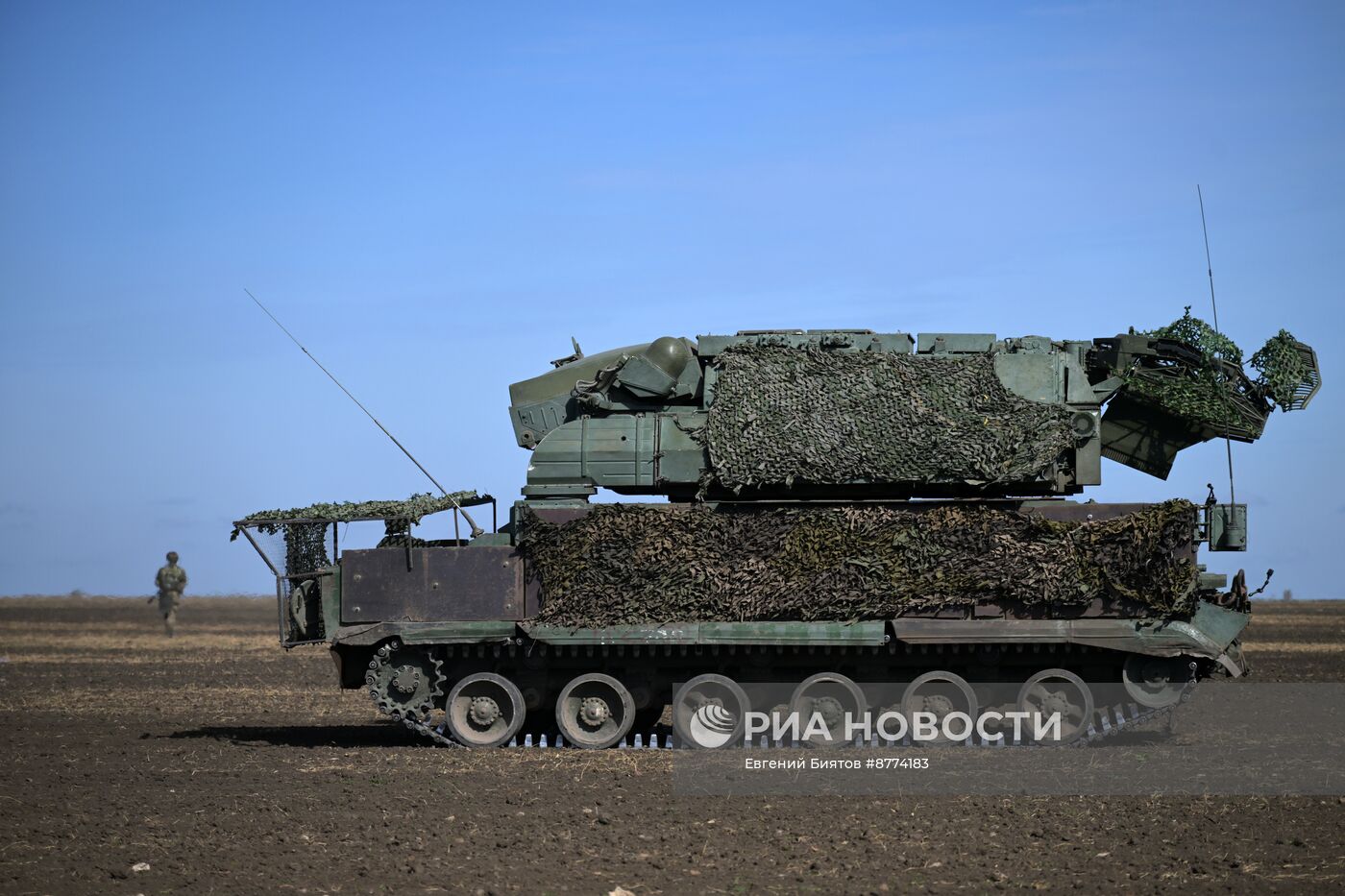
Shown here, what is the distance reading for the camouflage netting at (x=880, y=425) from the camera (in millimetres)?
16969

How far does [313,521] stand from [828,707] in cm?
650

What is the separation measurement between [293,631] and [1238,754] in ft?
36.1

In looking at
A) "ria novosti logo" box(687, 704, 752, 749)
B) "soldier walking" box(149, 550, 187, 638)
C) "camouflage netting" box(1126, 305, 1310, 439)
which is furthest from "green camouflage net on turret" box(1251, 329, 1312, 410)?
"soldier walking" box(149, 550, 187, 638)

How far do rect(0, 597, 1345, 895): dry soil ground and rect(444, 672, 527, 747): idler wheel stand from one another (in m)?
0.42

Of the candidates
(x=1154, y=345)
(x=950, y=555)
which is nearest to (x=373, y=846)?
(x=950, y=555)

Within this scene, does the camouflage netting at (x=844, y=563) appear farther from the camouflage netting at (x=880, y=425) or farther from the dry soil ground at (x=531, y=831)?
the dry soil ground at (x=531, y=831)

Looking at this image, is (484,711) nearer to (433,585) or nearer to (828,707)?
(433,585)

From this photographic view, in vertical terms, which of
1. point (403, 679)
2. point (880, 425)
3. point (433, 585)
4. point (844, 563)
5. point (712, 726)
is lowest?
point (712, 726)

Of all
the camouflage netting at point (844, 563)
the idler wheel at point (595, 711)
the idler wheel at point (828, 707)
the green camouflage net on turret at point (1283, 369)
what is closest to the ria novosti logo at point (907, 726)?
the idler wheel at point (828, 707)

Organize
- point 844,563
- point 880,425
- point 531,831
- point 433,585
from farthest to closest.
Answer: point 433,585 < point 880,425 < point 844,563 < point 531,831

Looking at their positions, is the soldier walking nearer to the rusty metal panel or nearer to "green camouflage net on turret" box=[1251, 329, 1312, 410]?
the rusty metal panel

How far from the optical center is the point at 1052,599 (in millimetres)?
16625

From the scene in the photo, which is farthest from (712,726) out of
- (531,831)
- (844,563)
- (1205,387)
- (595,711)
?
(1205,387)

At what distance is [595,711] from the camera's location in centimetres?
1755
